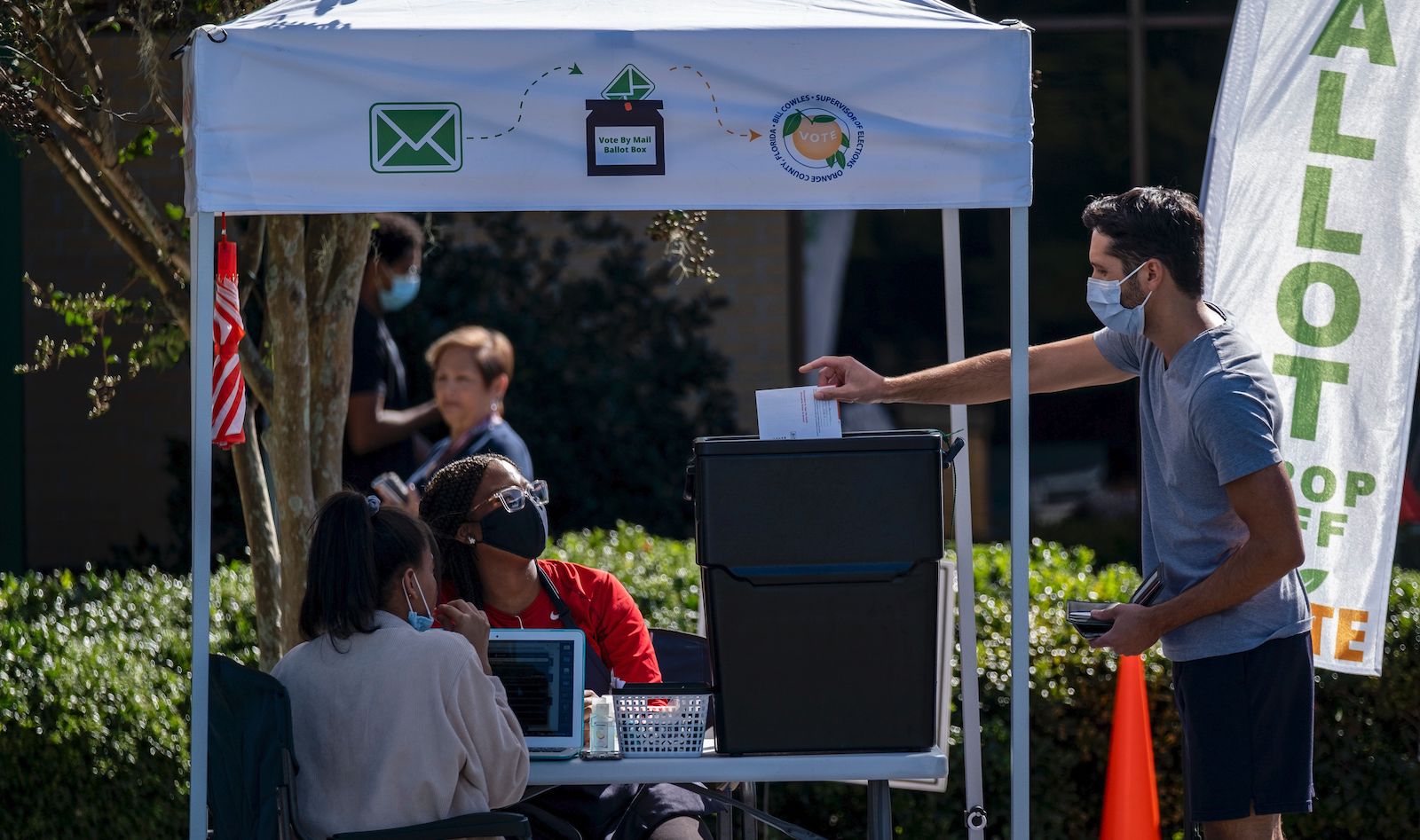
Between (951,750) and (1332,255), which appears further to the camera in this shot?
(951,750)

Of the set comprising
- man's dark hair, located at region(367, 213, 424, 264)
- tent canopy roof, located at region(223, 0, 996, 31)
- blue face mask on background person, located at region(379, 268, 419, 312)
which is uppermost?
tent canopy roof, located at region(223, 0, 996, 31)

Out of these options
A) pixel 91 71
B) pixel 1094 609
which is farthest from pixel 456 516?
pixel 91 71

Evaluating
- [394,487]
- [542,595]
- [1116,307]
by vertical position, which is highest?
[1116,307]

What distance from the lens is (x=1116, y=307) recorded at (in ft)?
11.4

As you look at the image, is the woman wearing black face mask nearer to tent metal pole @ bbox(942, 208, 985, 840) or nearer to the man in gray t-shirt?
tent metal pole @ bbox(942, 208, 985, 840)

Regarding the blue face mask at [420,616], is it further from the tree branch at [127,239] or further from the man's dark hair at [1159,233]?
the tree branch at [127,239]

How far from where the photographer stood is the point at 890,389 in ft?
12.3

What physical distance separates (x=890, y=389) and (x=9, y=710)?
2.70 meters

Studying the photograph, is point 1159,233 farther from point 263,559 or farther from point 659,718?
point 263,559

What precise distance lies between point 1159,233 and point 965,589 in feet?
3.26

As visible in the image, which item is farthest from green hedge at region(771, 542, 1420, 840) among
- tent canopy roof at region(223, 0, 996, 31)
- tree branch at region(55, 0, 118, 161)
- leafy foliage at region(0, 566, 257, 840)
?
tree branch at region(55, 0, 118, 161)

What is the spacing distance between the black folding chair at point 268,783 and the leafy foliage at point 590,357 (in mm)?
4242

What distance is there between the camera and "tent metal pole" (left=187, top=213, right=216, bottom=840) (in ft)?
10.4

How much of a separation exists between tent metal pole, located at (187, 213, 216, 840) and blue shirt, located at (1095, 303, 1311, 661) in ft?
6.48
